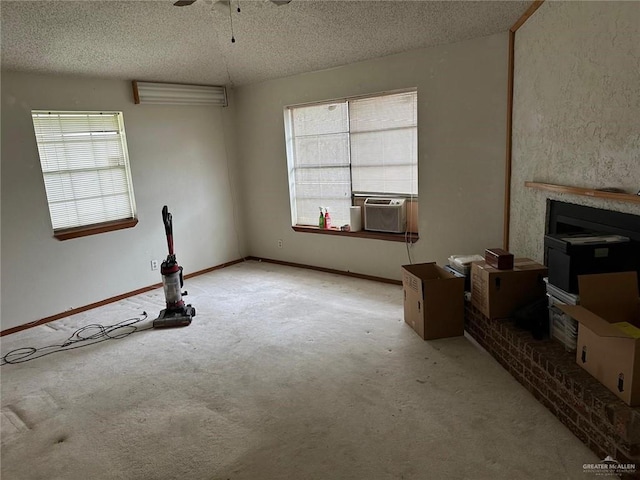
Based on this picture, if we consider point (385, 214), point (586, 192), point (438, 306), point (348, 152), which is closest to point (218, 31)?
point (348, 152)

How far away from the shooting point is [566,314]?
7.57 feet

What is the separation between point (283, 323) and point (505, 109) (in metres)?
2.63

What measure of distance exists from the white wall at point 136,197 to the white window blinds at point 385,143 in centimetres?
191

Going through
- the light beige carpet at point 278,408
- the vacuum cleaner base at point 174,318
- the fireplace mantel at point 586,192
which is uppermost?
the fireplace mantel at point 586,192

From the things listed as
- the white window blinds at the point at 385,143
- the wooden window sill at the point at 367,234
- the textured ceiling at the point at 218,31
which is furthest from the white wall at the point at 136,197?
the white window blinds at the point at 385,143

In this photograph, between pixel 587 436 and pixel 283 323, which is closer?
pixel 587 436

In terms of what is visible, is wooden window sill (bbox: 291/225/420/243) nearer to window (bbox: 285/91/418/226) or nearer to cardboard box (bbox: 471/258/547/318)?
window (bbox: 285/91/418/226)

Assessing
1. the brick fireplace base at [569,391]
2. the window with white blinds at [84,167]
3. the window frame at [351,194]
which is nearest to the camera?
the brick fireplace base at [569,391]

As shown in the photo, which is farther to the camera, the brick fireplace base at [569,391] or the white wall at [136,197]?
the white wall at [136,197]

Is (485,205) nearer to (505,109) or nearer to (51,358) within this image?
(505,109)

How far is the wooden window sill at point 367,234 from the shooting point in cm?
437

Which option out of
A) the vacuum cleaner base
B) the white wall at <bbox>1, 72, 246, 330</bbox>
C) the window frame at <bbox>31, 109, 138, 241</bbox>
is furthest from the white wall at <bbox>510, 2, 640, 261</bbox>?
the window frame at <bbox>31, 109, 138, 241</bbox>

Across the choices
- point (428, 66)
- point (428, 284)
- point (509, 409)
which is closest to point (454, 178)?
point (428, 66)

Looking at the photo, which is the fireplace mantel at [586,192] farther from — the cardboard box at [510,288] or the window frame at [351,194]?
the window frame at [351,194]
